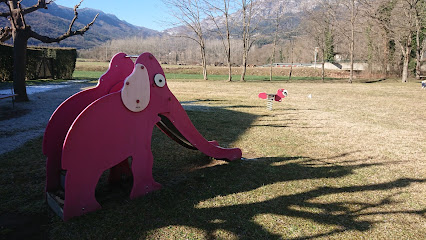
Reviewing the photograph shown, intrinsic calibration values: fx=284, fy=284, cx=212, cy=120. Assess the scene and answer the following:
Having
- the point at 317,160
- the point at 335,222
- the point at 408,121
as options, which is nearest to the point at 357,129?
the point at 408,121

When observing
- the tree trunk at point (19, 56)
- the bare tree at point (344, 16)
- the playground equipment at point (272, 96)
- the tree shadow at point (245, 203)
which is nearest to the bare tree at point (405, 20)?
the bare tree at point (344, 16)

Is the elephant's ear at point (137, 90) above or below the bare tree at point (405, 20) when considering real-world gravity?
below

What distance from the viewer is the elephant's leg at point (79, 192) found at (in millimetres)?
2898

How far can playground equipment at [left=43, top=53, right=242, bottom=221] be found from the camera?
2932 millimetres

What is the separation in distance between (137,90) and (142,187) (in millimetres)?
1191

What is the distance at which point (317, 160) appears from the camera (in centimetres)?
527

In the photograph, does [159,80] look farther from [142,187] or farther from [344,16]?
[344,16]

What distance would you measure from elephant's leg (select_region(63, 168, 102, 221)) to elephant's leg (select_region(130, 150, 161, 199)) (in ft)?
1.48

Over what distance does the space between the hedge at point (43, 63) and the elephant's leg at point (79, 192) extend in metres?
21.0

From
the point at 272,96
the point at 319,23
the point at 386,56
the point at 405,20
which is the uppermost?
the point at 319,23

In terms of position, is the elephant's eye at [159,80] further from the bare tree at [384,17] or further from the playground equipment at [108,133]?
the bare tree at [384,17]

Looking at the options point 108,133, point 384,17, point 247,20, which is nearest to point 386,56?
point 384,17

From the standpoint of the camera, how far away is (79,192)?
2.99m

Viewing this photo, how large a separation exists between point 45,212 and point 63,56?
2716 cm
